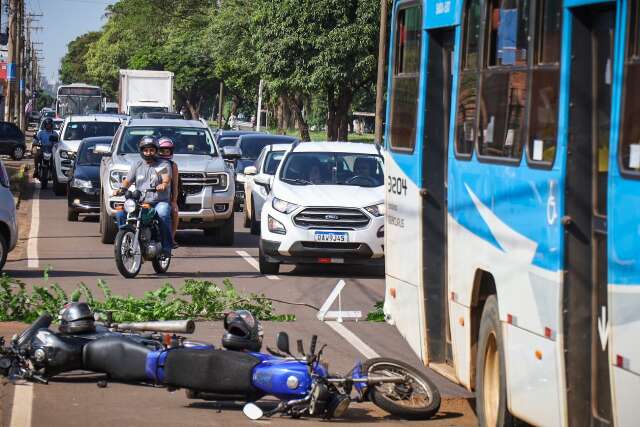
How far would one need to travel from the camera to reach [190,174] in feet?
70.6

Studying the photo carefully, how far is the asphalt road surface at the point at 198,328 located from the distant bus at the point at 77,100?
4737cm

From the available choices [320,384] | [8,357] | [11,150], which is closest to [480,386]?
[320,384]

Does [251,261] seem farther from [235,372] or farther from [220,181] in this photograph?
[235,372]

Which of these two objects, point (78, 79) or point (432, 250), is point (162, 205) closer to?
point (432, 250)

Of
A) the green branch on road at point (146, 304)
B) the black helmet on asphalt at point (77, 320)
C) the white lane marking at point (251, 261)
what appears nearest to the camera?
the black helmet on asphalt at point (77, 320)

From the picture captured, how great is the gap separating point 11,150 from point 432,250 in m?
46.7

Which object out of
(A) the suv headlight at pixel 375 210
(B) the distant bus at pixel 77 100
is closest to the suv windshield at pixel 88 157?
(A) the suv headlight at pixel 375 210

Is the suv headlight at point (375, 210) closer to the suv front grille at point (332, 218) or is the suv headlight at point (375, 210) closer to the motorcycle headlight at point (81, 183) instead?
the suv front grille at point (332, 218)

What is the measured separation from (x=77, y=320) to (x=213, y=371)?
1.36 meters

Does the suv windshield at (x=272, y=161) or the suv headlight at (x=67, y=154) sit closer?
the suv windshield at (x=272, y=161)

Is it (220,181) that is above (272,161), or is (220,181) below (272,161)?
below

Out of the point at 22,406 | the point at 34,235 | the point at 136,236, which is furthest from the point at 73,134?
the point at 22,406

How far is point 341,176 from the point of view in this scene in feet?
60.8

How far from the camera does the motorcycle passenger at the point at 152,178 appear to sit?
17.0m
